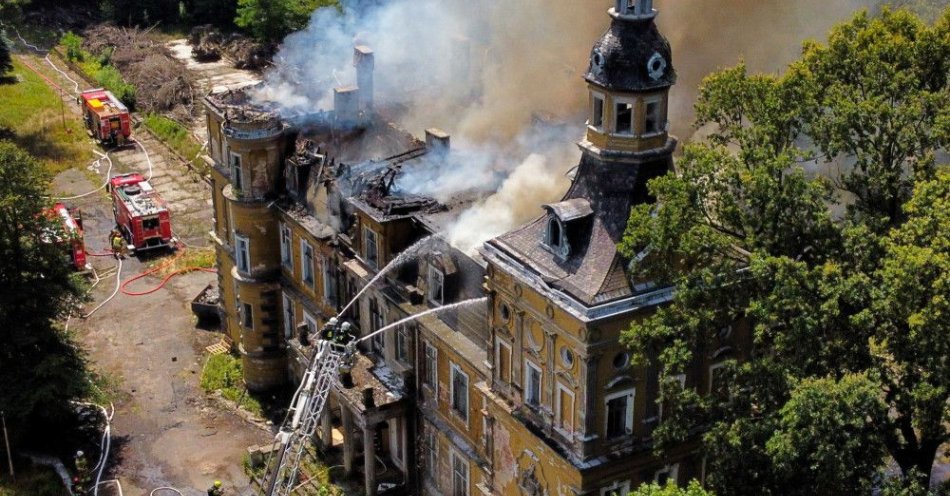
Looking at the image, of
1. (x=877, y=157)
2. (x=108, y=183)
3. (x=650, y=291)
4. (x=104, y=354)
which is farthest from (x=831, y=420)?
(x=108, y=183)

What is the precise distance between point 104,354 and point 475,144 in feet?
55.6

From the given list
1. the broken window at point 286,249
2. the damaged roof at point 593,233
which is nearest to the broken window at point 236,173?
the broken window at point 286,249

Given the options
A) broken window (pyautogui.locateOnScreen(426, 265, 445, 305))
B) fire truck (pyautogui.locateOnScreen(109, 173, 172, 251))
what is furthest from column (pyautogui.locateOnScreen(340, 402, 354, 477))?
fire truck (pyautogui.locateOnScreen(109, 173, 172, 251))

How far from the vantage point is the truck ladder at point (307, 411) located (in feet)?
101

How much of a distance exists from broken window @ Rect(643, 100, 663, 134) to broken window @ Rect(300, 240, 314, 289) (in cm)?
1520

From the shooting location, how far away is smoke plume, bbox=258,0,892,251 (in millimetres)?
38688

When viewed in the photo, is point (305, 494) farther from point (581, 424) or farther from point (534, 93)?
point (534, 93)

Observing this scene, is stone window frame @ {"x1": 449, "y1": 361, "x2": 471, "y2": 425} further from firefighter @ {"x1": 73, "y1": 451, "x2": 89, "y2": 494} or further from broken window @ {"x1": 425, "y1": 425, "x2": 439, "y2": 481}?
firefighter @ {"x1": 73, "y1": 451, "x2": 89, "y2": 494}

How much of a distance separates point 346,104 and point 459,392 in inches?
507

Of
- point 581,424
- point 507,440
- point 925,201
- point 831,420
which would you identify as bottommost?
point 507,440

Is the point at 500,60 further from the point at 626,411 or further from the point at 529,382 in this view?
the point at 626,411

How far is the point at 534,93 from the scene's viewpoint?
45.6m

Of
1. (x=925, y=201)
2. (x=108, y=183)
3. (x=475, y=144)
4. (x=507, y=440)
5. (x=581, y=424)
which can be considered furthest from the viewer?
(x=108, y=183)

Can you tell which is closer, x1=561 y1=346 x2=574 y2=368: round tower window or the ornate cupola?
the ornate cupola
